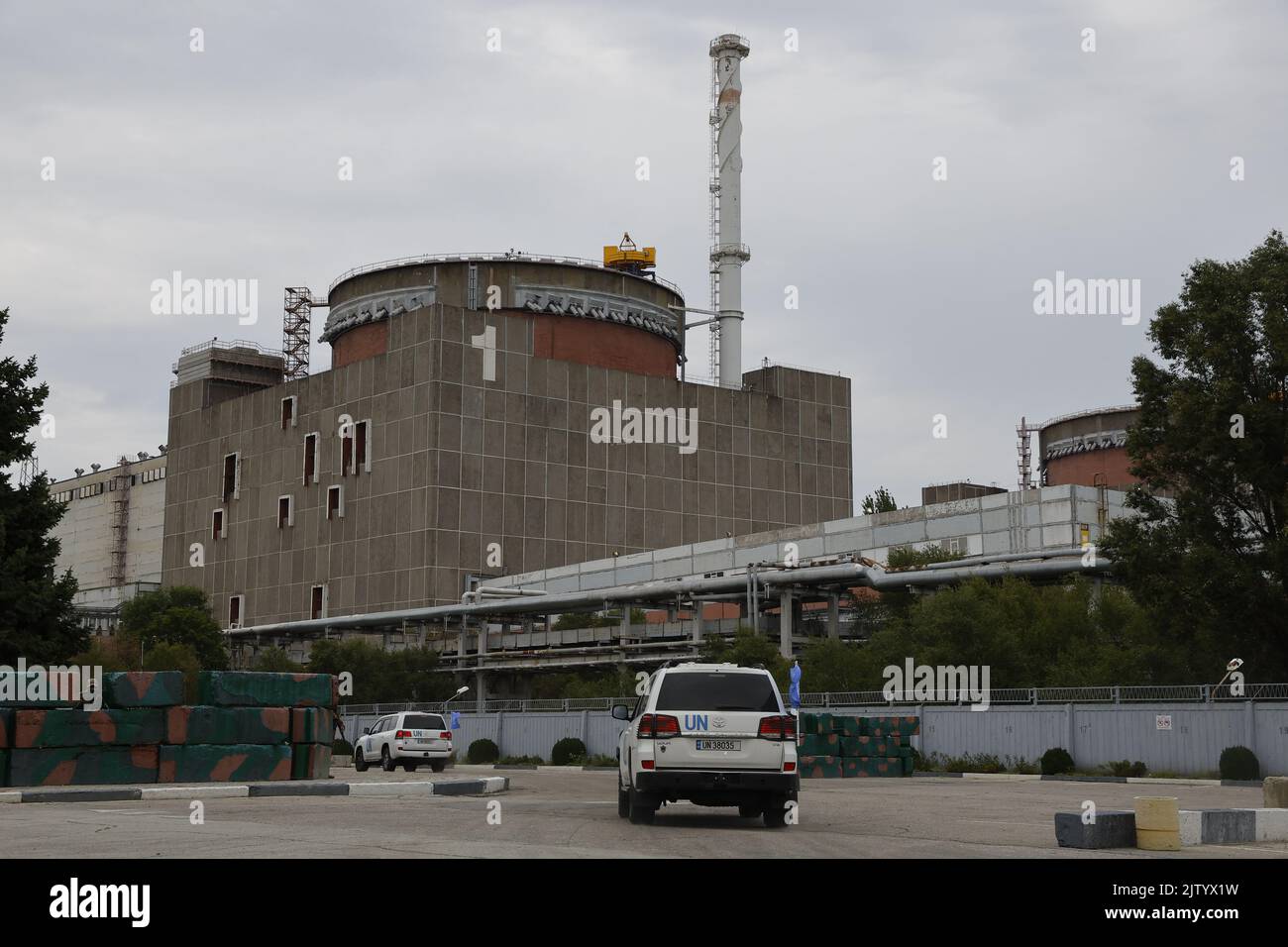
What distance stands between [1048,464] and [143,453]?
88316mm

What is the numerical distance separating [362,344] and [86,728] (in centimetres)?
8036

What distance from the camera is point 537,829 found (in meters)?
16.2

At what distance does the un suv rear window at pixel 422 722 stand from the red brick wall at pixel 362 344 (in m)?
59.9

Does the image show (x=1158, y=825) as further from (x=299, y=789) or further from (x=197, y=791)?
(x=197, y=791)

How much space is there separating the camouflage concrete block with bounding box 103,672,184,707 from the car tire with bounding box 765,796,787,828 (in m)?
13.7

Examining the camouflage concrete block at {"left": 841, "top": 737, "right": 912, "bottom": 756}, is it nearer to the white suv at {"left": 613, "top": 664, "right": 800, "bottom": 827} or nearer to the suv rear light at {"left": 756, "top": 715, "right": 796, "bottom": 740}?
the white suv at {"left": 613, "top": 664, "right": 800, "bottom": 827}

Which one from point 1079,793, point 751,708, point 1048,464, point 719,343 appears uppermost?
point 719,343

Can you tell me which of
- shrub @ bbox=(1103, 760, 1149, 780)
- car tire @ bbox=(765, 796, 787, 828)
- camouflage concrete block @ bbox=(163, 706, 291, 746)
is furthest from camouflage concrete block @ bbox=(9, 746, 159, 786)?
shrub @ bbox=(1103, 760, 1149, 780)

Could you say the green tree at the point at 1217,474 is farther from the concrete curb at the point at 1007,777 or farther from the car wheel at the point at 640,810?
the car wheel at the point at 640,810

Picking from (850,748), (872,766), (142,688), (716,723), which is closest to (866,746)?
(850,748)

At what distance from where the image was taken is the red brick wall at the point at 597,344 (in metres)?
103
